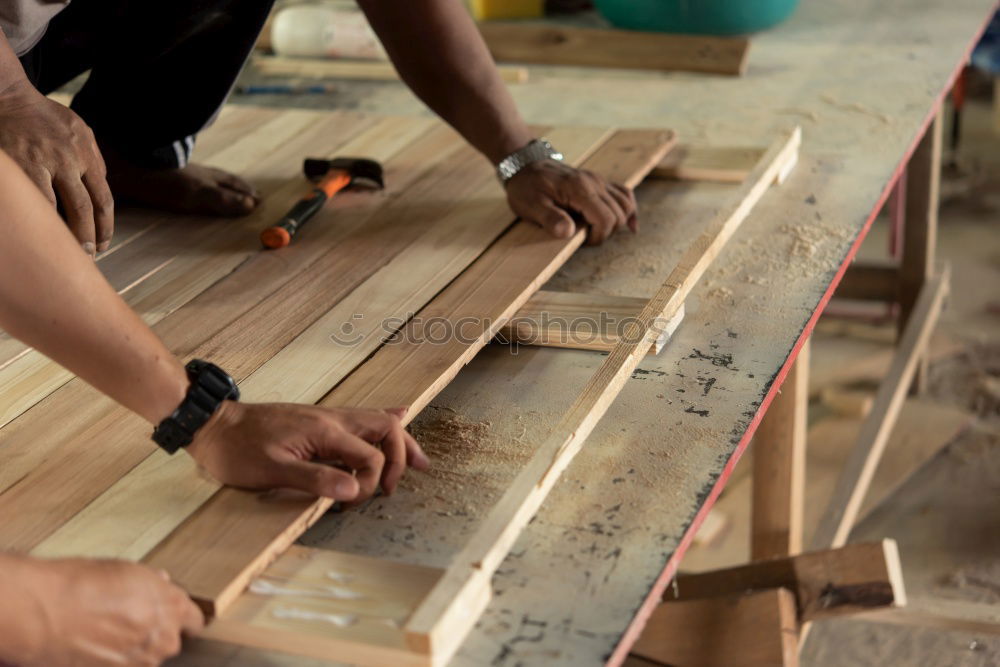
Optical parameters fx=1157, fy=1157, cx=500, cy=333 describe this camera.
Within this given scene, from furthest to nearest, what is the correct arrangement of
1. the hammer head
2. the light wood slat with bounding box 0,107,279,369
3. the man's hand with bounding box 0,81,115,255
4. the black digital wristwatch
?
1. the hammer head
2. the light wood slat with bounding box 0,107,279,369
3. the man's hand with bounding box 0,81,115,255
4. the black digital wristwatch

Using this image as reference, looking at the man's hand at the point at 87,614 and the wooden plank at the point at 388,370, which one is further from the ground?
the man's hand at the point at 87,614

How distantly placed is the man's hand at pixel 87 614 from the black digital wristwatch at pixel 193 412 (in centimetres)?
23

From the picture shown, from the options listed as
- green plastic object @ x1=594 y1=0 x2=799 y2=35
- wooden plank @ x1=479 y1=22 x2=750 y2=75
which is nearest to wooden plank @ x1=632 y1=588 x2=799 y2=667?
wooden plank @ x1=479 y1=22 x2=750 y2=75

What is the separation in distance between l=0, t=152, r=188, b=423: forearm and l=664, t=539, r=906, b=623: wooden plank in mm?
954

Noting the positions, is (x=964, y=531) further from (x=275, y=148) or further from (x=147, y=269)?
(x=147, y=269)

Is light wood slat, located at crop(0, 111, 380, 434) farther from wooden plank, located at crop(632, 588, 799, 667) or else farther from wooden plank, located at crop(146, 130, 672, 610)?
wooden plank, located at crop(632, 588, 799, 667)

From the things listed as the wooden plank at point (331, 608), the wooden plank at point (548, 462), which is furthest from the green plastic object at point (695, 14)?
the wooden plank at point (331, 608)

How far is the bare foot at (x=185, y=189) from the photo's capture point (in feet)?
6.45

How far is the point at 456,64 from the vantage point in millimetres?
1951

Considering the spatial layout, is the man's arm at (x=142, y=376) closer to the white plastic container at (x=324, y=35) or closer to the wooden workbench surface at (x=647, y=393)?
the wooden workbench surface at (x=647, y=393)

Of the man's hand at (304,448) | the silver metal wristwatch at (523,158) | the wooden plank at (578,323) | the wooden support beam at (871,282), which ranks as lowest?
the wooden support beam at (871,282)

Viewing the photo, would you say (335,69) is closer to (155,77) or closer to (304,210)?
(155,77)

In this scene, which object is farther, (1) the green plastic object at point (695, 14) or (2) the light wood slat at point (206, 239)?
(1) the green plastic object at point (695, 14)

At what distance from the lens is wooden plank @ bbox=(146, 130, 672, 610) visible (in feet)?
3.61
